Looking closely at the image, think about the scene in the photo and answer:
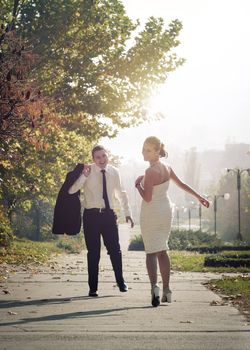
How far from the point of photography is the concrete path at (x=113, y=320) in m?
5.28

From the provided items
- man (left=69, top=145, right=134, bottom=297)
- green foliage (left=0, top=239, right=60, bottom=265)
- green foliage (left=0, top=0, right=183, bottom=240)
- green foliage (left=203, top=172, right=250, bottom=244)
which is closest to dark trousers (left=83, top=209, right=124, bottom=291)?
man (left=69, top=145, right=134, bottom=297)

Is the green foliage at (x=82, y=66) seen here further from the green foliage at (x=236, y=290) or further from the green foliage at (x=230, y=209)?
the green foliage at (x=230, y=209)

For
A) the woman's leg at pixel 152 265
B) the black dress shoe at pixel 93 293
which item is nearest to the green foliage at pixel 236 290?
the woman's leg at pixel 152 265

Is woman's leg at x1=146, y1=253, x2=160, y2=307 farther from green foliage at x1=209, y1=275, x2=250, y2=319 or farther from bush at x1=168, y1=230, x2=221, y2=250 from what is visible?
bush at x1=168, y1=230, x2=221, y2=250

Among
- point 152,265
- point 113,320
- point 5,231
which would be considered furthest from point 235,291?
point 5,231

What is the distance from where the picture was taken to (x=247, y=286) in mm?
9344

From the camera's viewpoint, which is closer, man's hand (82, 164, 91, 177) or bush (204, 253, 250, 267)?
man's hand (82, 164, 91, 177)

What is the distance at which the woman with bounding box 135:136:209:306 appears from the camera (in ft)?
25.7

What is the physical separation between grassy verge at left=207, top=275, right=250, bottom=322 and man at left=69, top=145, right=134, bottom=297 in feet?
4.43

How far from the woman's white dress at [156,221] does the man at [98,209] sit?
972mm

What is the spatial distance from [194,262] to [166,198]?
29.7 feet

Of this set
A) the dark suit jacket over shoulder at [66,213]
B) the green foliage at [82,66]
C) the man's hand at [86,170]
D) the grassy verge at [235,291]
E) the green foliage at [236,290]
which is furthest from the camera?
the green foliage at [82,66]

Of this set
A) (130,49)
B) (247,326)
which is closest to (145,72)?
(130,49)

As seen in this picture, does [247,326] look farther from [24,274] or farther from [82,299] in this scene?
[24,274]
